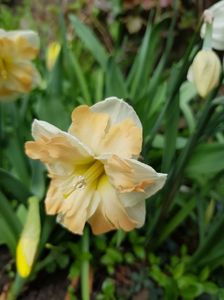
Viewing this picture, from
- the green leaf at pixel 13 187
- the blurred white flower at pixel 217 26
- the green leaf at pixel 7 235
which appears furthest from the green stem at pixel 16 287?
the blurred white flower at pixel 217 26

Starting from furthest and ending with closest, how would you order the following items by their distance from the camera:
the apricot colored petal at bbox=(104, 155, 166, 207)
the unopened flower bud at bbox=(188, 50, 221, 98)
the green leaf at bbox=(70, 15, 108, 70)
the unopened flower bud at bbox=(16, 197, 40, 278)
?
1. the green leaf at bbox=(70, 15, 108, 70)
2. the unopened flower bud at bbox=(16, 197, 40, 278)
3. the unopened flower bud at bbox=(188, 50, 221, 98)
4. the apricot colored petal at bbox=(104, 155, 166, 207)

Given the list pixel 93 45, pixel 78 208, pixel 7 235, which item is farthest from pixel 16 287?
pixel 93 45

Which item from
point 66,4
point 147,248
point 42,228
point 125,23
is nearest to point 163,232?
point 147,248

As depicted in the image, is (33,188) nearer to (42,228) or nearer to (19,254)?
(42,228)

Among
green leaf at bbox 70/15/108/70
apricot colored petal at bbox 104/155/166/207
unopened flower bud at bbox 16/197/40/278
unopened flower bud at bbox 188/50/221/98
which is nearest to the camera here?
apricot colored petal at bbox 104/155/166/207

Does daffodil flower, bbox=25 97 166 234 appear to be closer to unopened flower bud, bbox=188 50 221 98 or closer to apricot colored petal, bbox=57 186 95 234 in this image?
apricot colored petal, bbox=57 186 95 234

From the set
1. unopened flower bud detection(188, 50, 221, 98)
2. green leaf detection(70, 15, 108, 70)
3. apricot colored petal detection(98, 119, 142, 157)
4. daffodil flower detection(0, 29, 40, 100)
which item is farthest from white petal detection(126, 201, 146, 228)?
green leaf detection(70, 15, 108, 70)

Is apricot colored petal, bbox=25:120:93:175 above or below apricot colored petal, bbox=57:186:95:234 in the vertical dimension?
above

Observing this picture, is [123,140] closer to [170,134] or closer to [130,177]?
[130,177]
